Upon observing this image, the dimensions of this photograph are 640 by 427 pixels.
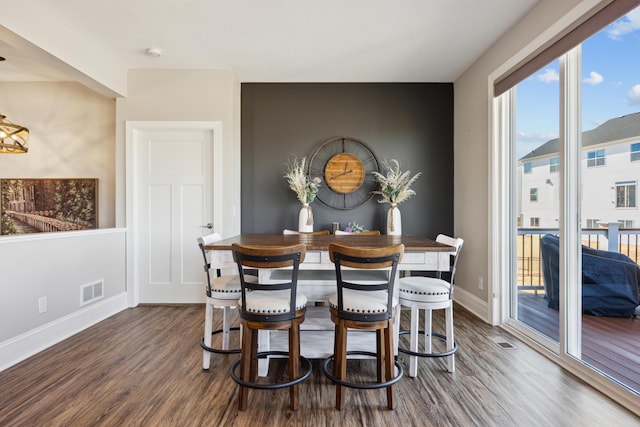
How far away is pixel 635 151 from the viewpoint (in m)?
1.85

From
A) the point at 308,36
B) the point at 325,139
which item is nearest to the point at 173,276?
the point at 325,139

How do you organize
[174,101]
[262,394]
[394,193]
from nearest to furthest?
[262,394], [174,101], [394,193]

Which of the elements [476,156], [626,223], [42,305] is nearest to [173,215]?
[42,305]

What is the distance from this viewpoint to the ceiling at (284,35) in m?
2.58

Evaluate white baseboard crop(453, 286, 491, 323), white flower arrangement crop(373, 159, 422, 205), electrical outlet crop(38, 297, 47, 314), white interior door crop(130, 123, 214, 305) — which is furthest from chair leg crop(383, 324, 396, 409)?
electrical outlet crop(38, 297, 47, 314)

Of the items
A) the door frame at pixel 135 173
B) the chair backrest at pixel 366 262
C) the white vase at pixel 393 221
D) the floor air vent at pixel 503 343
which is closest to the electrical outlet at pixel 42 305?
the door frame at pixel 135 173

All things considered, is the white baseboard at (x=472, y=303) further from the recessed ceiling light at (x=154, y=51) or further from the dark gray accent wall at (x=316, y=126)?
the recessed ceiling light at (x=154, y=51)

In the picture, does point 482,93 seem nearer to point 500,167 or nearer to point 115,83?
point 500,167

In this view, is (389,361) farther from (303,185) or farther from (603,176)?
(303,185)

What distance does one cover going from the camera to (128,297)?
3.72 m

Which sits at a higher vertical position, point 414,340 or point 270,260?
point 270,260

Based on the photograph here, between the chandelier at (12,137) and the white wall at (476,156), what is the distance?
485 centimetres

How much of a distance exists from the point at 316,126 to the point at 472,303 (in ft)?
9.18

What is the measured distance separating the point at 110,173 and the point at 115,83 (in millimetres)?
1074
